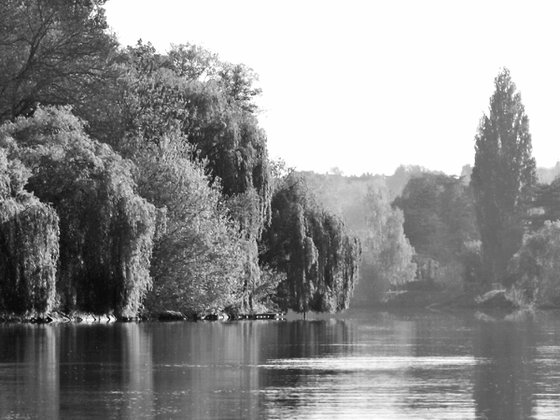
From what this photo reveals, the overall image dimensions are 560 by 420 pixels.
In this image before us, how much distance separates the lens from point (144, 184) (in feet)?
209

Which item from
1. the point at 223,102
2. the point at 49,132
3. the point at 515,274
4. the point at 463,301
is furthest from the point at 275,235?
the point at 463,301

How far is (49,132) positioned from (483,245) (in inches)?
3502

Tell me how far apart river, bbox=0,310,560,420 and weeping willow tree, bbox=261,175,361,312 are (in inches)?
990

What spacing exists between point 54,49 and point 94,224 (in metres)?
20.1

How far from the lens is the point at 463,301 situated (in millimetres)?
139375

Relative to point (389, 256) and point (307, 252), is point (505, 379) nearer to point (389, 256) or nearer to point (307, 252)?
point (307, 252)

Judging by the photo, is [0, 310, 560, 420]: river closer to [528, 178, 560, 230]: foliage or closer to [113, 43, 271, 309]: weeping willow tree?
[113, 43, 271, 309]: weeping willow tree

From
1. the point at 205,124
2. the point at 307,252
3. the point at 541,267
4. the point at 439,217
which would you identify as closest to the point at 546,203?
the point at 541,267

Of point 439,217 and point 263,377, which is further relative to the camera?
point 439,217

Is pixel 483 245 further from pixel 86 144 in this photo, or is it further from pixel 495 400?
pixel 495 400

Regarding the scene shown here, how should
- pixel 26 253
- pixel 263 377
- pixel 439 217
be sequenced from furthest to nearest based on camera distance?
pixel 439 217, pixel 26 253, pixel 263 377

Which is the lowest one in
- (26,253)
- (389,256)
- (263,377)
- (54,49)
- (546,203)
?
(263,377)

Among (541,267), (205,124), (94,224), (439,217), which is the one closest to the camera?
(94,224)

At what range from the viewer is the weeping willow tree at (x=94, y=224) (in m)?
51.5
